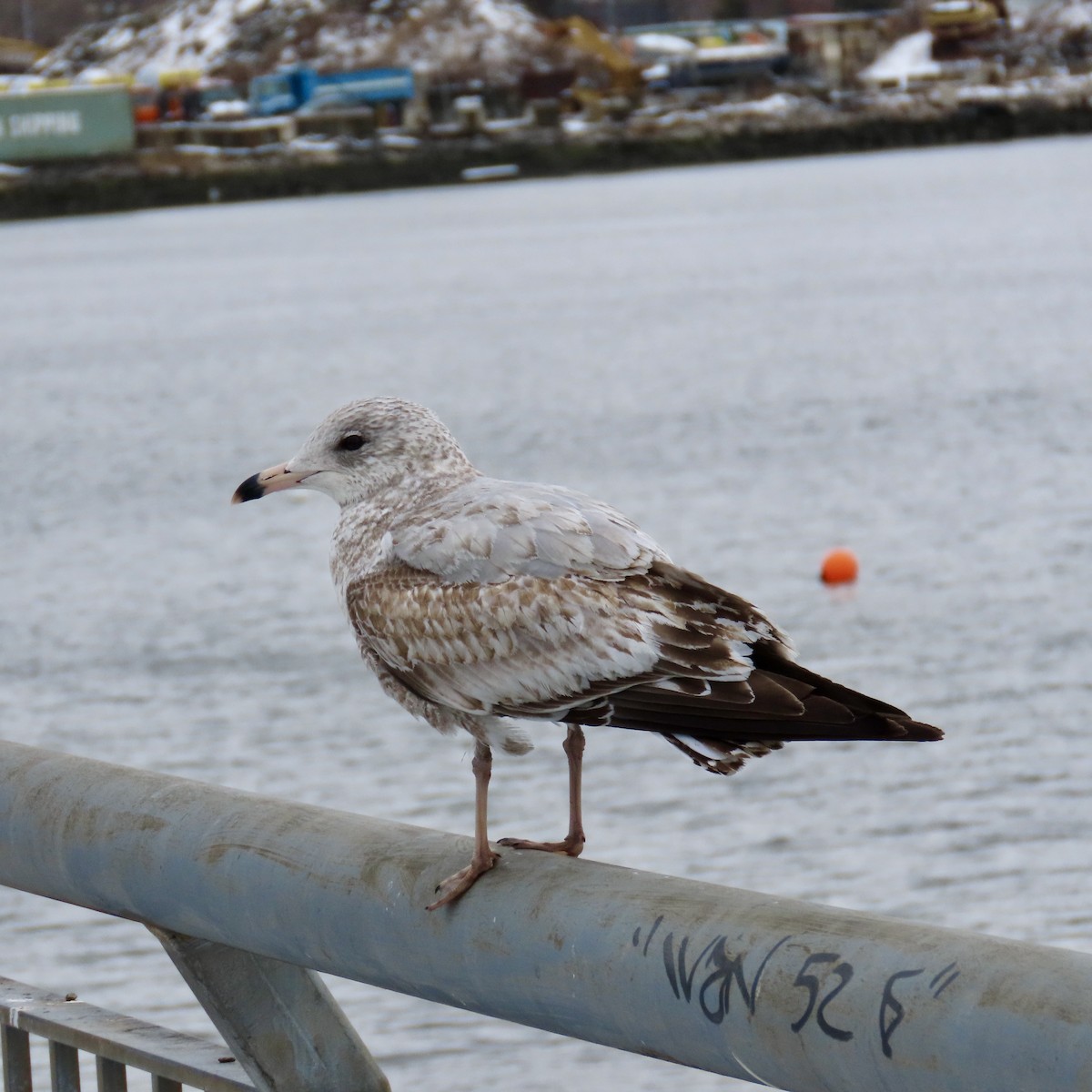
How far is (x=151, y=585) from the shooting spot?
15820mm

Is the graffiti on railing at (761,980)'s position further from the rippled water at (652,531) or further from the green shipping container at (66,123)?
the green shipping container at (66,123)

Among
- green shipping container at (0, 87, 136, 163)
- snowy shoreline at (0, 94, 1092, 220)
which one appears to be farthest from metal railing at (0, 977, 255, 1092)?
green shipping container at (0, 87, 136, 163)

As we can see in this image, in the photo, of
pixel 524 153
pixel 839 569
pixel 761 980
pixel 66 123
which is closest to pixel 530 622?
pixel 761 980

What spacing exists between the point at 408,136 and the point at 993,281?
85.0 metres

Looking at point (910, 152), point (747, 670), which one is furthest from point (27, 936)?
point (910, 152)

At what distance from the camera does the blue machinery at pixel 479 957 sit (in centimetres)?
157

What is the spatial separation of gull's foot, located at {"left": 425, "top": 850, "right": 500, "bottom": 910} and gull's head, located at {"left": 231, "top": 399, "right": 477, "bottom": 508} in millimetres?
890

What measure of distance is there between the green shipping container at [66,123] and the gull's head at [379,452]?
365 feet

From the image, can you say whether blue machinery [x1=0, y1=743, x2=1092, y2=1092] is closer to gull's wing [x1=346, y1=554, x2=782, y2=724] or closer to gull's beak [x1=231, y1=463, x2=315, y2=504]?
gull's wing [x1=346, y1=554, x2=782, y2=724]

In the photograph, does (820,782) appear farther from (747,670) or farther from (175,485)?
(175,485)

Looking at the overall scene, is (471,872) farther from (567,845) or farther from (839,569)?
(839,569)

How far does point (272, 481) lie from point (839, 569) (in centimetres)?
1098

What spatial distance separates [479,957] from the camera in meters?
1.97

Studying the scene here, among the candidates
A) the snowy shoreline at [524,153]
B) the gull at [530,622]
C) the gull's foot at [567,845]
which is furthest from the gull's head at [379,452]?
the snowy shoreline at [524,153]
